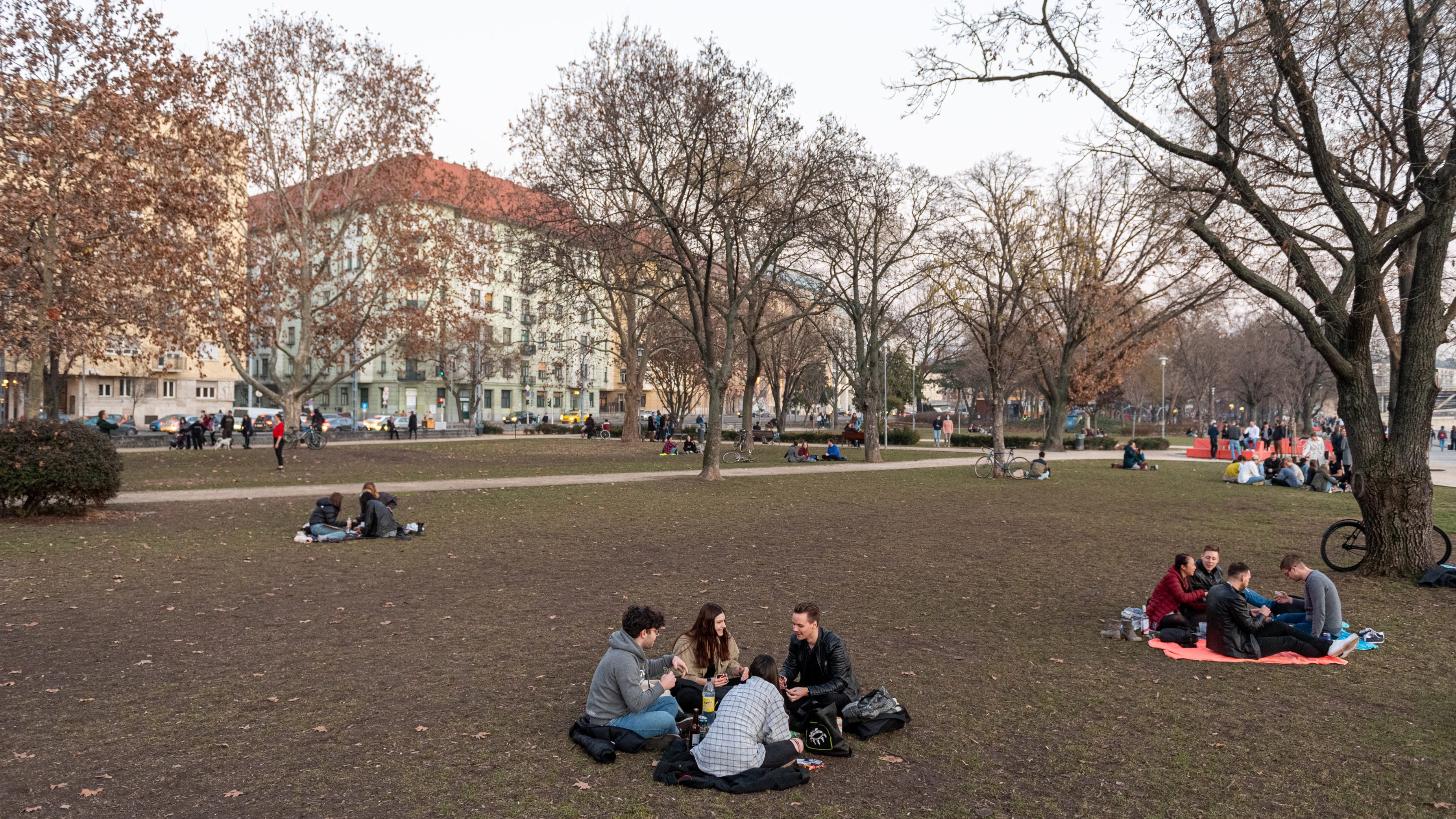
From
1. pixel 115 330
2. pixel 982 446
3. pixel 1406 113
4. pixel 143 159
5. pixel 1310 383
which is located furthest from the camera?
pixel 1310 383

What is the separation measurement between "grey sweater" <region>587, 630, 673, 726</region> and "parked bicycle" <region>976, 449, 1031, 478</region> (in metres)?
20.8

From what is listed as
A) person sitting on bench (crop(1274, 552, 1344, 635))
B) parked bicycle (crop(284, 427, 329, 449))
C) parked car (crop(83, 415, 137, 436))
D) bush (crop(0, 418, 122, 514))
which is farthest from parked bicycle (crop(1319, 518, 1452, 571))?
parked car (crop(83, 415, 137, 436))

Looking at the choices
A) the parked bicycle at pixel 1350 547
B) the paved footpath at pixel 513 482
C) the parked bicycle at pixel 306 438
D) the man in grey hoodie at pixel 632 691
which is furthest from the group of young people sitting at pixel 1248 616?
the parked bicycle at pixel 306 438

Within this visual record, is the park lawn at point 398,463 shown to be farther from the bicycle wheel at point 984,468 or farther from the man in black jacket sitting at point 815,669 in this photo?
the man in black jacket sitting at point 815,669

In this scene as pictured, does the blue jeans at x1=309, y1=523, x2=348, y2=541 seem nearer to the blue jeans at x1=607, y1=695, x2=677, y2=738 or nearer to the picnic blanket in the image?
the blue jeans at x1=607, y1=695, x2=677, y2=738

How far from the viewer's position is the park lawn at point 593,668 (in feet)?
15.0

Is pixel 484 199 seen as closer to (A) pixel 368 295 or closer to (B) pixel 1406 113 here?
(A) pixel 368 295

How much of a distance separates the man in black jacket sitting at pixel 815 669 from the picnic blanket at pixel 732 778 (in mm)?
671

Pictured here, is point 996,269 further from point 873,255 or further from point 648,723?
point 648,723

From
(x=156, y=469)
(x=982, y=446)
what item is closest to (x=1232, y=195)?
(x=156, y=469)

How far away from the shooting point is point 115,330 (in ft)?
71.8

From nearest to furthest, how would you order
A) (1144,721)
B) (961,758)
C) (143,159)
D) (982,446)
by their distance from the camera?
1. (961,758)
2. (1144,721)
3. (143,159)
4. (982,446)

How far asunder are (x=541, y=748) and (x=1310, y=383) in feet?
198

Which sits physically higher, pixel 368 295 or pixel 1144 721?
pixel 368 295
